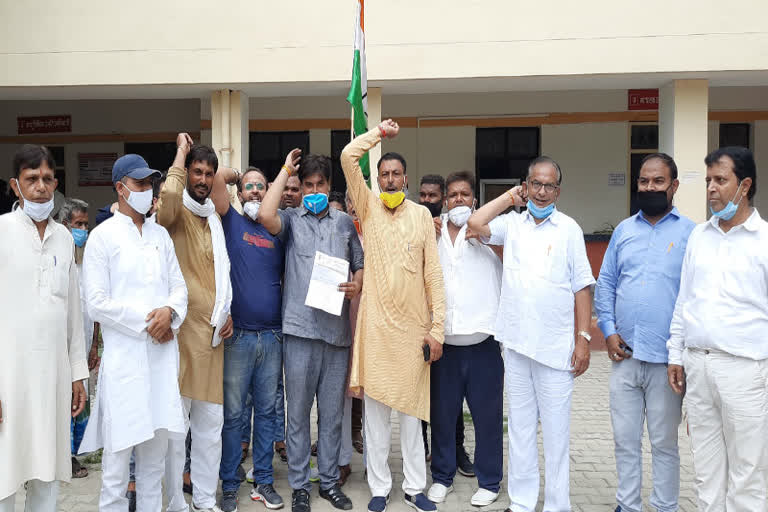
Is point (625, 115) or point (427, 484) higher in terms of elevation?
point (625, 115)

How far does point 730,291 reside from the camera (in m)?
3.26

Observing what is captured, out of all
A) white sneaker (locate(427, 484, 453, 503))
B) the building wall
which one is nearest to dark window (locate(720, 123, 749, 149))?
the building wall

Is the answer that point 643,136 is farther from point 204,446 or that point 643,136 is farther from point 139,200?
point 139,200

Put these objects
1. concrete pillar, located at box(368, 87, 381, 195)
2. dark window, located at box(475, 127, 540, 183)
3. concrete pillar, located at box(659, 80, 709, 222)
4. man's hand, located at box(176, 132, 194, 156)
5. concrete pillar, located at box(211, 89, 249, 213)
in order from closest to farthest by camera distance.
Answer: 1. man's hand, located at box(176, 132, 194, 156)
2. concrete pillar, located at box(659, 80, 709, 222)
3. concrete pillar, located at box(368, 87, 381, 195)
4. concrete pillar, located at box(211, 89, 249, 213)
5. dark window, located at box(475, 127, 540, 183)

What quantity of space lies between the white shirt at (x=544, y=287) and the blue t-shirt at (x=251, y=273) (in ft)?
4.88

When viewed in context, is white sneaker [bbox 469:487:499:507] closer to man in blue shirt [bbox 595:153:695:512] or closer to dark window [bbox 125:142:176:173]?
man in blue shirt [bbox 595:153:695:512]

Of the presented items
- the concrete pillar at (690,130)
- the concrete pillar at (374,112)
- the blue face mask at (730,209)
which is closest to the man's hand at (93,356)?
the blue face mask at (730,209)

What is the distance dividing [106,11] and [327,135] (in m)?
4.78

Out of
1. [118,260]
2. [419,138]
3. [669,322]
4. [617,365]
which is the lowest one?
[617,365]

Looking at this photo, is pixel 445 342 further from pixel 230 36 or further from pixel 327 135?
pixel 327 135

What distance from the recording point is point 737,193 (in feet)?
10.8

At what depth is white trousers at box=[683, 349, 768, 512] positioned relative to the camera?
320 centimetres

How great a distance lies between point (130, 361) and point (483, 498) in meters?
2.36

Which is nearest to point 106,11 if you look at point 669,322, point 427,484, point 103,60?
point 103,60
